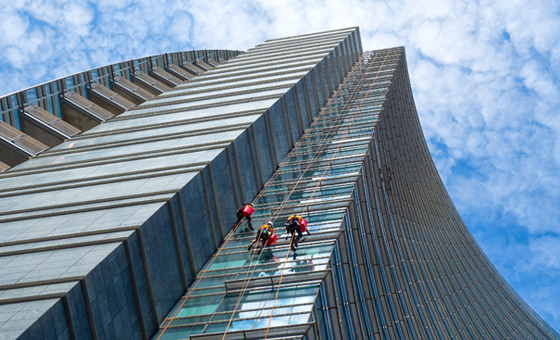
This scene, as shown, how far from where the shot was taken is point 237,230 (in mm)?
22906

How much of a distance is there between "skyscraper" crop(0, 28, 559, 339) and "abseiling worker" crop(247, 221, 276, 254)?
0.98 feet

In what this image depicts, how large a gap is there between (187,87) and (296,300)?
1175 inches

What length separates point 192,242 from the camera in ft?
65.6

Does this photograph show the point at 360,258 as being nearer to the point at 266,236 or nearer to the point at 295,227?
the point at 295,227

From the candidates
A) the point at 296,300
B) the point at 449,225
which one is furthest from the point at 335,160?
the point at 449,225

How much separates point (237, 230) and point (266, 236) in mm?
3623

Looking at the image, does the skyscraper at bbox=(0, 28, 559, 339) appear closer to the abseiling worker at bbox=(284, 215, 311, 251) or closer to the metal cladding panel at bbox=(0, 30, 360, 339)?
the metal cladding panel at bbox=(0, 30, 360, 339)

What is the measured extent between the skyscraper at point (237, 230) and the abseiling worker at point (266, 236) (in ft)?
0.98

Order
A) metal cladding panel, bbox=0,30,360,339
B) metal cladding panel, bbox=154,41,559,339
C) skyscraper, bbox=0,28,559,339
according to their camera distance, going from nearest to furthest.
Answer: metal cladding panel, bbox=0,30,360,339
skyscraper, bbox=0,28,559,339
metal cladding panel, bbox=154,41,559,339

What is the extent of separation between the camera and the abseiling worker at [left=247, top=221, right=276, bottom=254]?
19.5 m

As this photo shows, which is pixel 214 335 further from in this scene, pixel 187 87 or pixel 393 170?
pixel 187 87

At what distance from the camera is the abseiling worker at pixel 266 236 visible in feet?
64.1

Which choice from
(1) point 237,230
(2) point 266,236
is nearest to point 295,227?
(2) point 266,236

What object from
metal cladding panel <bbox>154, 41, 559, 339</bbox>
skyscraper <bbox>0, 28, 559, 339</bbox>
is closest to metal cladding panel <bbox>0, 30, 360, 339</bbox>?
skyscraper <bbox>0, 28, 559, 339</bbox>
